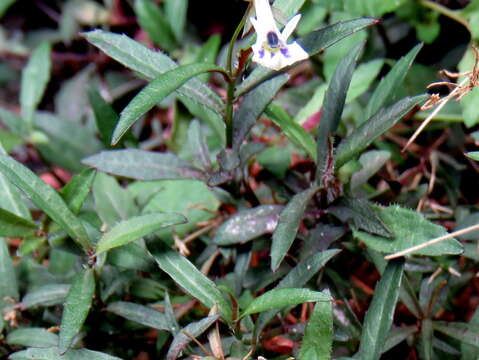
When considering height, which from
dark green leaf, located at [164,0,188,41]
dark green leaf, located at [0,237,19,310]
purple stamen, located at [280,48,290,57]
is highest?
purple stamen, located at [280,48,290,57]

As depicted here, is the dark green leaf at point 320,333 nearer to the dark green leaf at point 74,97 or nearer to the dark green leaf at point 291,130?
the dark green leaf at point 291,130

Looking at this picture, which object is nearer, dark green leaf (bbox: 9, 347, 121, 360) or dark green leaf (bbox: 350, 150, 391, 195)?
dark green leaf (bbox: 9, 347, 121, 360)

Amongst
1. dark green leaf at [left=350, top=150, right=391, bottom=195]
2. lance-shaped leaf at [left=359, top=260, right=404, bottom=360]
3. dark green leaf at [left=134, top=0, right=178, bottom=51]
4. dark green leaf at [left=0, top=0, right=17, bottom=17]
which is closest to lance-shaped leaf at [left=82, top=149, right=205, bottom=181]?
dark green leaf at [left=350, top=150, right=391, bottom=195]

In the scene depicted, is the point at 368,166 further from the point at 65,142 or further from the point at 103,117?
the point at 65,142

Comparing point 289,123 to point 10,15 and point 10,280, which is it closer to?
point 10,280

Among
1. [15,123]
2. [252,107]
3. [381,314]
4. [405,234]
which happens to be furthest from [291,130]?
[15,123]

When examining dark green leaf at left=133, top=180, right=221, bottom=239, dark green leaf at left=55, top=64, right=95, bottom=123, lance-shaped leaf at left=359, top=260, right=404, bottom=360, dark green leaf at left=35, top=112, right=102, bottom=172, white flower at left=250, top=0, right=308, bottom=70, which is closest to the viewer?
white flower at left=250, top=0, right=308, bottom=70

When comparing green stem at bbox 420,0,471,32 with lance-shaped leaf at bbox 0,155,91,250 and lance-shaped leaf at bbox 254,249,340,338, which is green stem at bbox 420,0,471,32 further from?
lance-shaped leaf at bbox 0,155,91,250
